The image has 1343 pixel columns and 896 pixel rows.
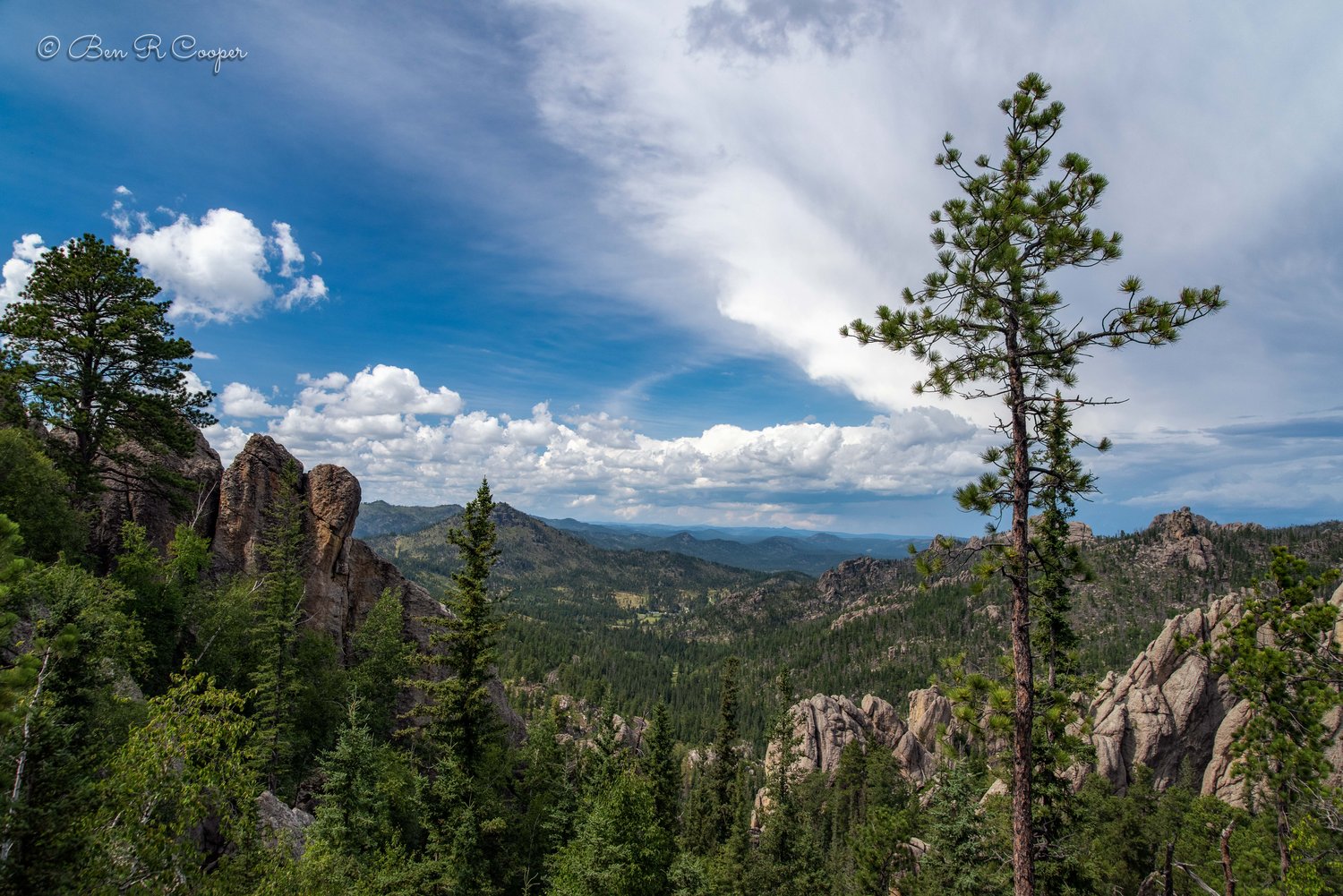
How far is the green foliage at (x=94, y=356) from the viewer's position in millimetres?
25359

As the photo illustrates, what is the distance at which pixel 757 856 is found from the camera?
116 ft

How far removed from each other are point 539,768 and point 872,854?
20.4 metres

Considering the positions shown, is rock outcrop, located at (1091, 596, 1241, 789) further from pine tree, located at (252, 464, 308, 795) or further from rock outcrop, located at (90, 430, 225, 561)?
rock outcrop, located at (90, 430, 225, 561)

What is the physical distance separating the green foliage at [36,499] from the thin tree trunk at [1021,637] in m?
32.1

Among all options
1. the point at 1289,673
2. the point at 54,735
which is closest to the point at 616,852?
the point at 54,735

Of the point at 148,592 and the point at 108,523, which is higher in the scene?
the point at 108,523

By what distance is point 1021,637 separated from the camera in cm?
1038

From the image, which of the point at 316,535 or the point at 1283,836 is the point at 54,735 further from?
the point at 316,535

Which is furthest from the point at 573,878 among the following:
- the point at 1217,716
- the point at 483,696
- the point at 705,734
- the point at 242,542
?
the point at 705,734

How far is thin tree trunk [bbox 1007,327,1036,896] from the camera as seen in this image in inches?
406

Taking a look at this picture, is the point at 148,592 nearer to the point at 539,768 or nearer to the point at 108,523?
the point at 108,523

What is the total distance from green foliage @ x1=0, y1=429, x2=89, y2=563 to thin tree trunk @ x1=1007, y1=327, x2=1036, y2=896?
3207 cm

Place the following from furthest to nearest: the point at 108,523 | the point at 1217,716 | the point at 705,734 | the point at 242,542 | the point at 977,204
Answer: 1. the point at 705,734
2. the point at 1217,716
3. the point at 242,542
4. the point at 108,523
5. the point at 977,204

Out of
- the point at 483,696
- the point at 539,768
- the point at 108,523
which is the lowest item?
the point at 539,768
